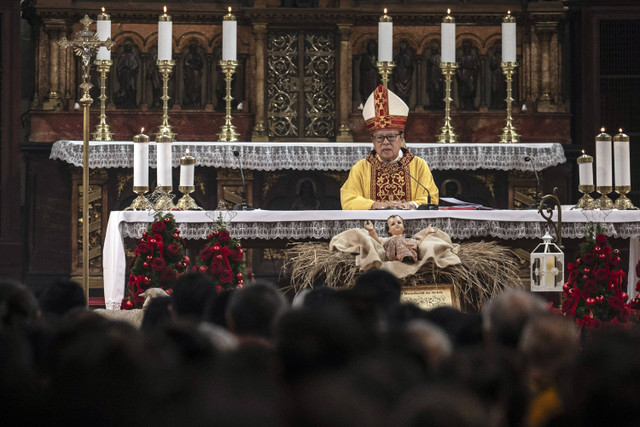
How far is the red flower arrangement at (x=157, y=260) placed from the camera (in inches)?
299

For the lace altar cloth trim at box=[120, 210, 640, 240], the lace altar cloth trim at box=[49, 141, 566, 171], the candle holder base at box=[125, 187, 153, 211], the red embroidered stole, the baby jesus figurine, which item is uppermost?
the lace altar cloth trim at box=[49, 141, 566, 171]

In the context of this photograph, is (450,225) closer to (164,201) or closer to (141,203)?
(164,201)

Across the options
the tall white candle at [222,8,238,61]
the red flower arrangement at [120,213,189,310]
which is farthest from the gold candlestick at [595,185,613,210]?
the tall white candle at [222,8,238,61]

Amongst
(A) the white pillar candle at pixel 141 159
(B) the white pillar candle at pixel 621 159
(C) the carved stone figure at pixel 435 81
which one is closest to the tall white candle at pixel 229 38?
(A) the white pillar candle at pixel 141 159

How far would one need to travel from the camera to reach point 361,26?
39.9ft

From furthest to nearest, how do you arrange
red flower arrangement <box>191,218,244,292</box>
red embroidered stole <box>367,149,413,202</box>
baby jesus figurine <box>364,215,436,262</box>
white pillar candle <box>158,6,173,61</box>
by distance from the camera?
white pillar candle <box>158,6,173,61</box>
red embroidered stole <box>367,149,413,202</box>
red flower arrangement <box>191,218,244,292</box>
baby jesus figurine <box>364,215,436,262</box>

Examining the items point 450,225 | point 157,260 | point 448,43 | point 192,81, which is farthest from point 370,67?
point 157,260

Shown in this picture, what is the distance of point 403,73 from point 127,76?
10.2 ft

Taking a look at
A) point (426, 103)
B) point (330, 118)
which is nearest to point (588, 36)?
point (426, 103)

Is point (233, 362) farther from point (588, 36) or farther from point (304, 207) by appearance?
point (588, 36)

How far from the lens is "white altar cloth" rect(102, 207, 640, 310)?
8.56 metres

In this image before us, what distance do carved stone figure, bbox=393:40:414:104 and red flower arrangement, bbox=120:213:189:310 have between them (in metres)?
4.90

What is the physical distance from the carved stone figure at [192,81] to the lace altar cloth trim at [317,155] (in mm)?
1213

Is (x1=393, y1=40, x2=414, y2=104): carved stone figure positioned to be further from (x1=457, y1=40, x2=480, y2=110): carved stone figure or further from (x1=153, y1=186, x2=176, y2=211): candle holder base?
(x1=153, y1=186, x2=176, y2=211): candle holder base
